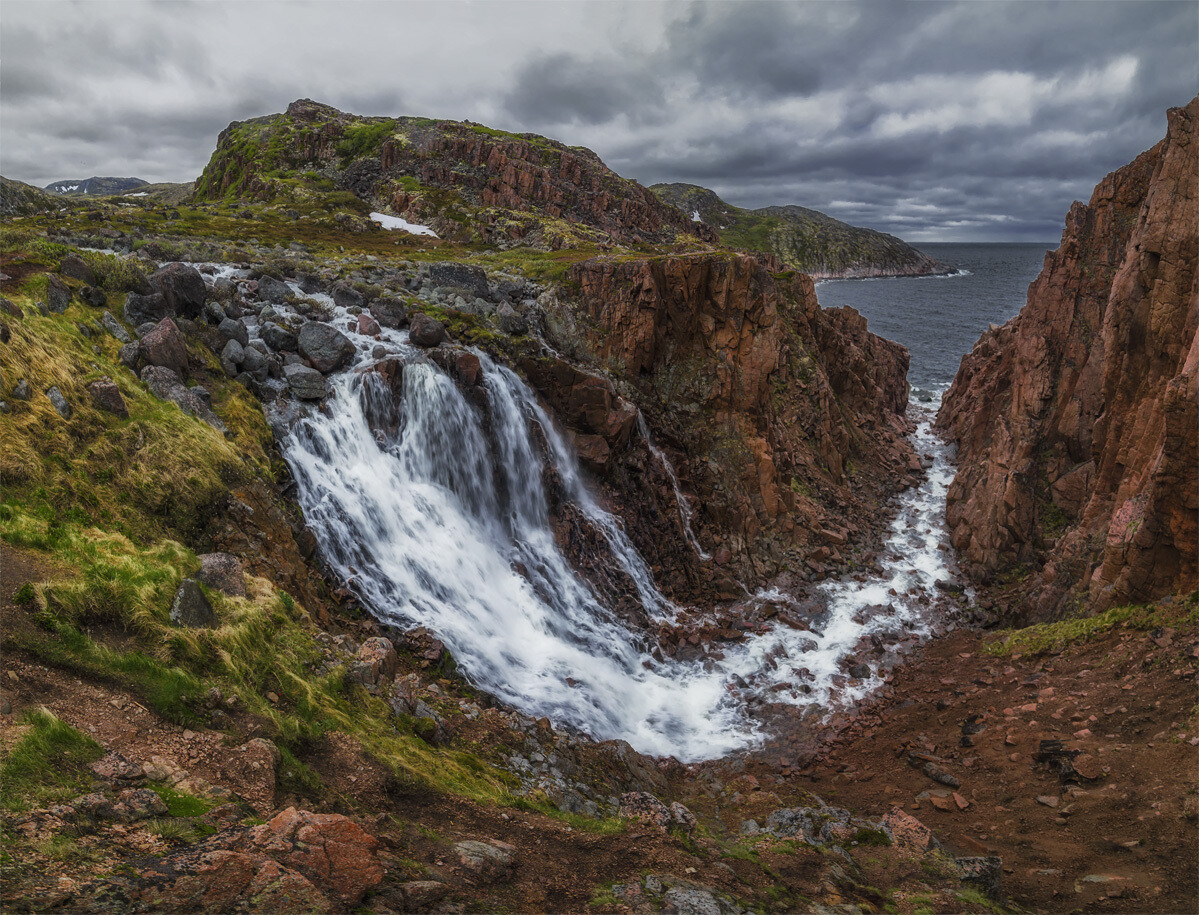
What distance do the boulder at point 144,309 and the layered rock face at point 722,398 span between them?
22.2 meters

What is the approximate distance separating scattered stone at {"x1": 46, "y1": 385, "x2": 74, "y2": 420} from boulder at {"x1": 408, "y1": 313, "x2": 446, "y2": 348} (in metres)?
17.5

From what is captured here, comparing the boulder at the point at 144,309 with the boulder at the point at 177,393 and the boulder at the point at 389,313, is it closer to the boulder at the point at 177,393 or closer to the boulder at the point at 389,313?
the boulder at the point at 177,393

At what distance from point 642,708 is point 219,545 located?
16381 millimetres

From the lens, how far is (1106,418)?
28078 millimetres

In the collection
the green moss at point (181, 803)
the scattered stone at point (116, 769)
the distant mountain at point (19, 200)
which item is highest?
the distant mountain at point (19, 200)

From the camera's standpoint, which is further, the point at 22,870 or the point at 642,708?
the point at 642,708

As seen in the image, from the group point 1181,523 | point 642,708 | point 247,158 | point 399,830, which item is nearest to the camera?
point 399,830

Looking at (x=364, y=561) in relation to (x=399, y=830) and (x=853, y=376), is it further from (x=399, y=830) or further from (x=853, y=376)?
(x=853, y=376)

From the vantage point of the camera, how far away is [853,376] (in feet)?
177

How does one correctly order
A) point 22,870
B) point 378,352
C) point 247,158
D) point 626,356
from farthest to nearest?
point 247,158 < point 626,356 < point 378,352 < point 22,870

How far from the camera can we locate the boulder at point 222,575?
12.4 m

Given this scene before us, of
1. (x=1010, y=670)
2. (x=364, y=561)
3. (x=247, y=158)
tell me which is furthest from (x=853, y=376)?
(x=247, y=158)

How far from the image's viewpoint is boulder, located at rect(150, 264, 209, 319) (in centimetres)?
2222

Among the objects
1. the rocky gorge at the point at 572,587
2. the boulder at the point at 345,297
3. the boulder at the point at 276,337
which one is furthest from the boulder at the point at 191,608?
the boulder at the point at 345,297
